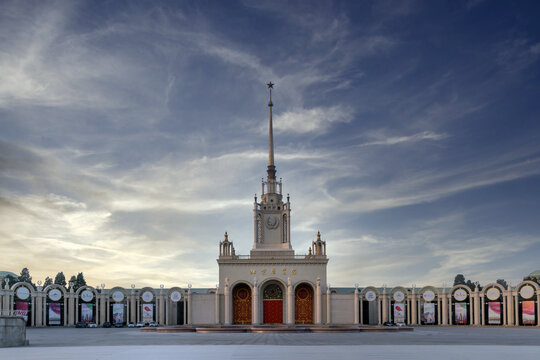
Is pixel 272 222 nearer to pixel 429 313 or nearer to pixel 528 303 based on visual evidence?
pixel 429 313

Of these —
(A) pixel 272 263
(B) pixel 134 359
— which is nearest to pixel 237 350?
(B) pixel 134 359

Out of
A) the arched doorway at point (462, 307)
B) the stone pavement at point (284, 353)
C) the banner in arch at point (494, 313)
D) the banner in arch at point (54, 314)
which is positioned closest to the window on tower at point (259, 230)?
the arched doorway at point (462, 307)

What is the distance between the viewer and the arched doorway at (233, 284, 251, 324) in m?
67.4

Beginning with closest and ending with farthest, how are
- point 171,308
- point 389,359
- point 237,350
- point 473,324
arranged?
1. point 389,359
2. point 237,350
3. point 473,324
4. point 171,308

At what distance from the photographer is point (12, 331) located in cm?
2880

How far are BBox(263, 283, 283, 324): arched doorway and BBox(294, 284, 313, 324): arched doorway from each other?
1.78 metres

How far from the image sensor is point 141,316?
6925cm

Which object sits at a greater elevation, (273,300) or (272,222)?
(272,222)

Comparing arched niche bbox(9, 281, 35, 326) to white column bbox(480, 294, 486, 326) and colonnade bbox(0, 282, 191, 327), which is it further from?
white column bbox(480, 294, 486, 326)

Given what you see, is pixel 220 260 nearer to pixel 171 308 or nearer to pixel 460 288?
pixel 171 308

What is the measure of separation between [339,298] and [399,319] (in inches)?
288

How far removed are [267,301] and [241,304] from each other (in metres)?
3.00

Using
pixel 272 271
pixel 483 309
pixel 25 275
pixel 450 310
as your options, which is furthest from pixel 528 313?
pixel 25 275

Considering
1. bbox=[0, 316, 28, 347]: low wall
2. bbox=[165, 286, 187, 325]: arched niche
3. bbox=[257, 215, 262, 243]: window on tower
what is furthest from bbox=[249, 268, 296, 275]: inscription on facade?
bbox=[0, 316, 28, 347]: low wall
